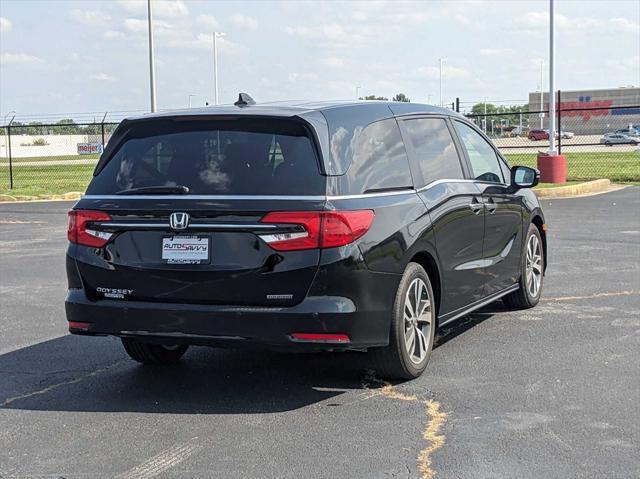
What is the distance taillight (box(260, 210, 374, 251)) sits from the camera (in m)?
4.99

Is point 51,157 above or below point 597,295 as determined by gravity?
above

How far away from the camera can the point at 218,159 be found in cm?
531

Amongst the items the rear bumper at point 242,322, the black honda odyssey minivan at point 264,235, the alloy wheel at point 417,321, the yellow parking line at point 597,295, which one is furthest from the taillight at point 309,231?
the yellow parking line at point 597,295

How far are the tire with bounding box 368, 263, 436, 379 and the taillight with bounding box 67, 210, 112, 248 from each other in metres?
1.79

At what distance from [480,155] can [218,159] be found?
272 centimetres

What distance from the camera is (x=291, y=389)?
5684 mm

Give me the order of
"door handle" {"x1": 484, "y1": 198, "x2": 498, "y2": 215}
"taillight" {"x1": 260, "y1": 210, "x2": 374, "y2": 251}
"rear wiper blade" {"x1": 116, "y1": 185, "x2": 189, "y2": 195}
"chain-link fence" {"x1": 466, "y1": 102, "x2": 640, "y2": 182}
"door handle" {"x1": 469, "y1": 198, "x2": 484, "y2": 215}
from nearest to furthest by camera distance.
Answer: "taillight" {"x1": 260, "y1": 210, "x2": 374, "y2": 251}
"rear wiper blade" {"x1": 116, "y1": 185, "x2": 189, "y2": 195}
"door handle" {"x1": 469, "y1": 198, "x2": 484, "y2": 215}
"door handle" {"x1": 484, "y1": 198, "x2": 498, "y2": 215}
"chain-link fence" {"x1": 466, "y1": 102, "x2": 640, "y2": 182}

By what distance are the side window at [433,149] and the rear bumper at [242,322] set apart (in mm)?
1326

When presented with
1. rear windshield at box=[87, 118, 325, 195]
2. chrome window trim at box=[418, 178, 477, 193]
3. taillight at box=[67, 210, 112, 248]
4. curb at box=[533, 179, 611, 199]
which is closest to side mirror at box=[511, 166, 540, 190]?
chrome window trim at box=[418, 178, 477, 193]

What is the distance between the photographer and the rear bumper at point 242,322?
5039 millimetres

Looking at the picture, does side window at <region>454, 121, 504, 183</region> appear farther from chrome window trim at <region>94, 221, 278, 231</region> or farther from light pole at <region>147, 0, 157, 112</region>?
light pole at <region>147, 0, 157, 112</region>

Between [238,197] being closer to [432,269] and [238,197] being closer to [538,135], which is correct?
[432,269]

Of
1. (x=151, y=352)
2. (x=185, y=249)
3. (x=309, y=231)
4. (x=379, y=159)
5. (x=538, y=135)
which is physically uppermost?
(x=538, y=135)

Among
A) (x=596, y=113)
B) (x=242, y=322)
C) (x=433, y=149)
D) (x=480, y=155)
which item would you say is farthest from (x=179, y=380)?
(x=596, y=113)
